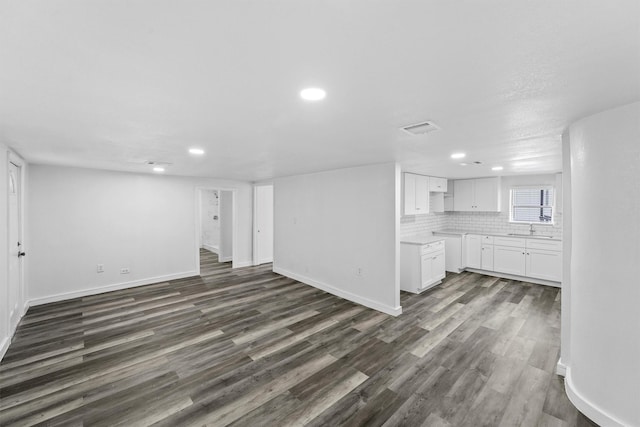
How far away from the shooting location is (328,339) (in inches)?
129

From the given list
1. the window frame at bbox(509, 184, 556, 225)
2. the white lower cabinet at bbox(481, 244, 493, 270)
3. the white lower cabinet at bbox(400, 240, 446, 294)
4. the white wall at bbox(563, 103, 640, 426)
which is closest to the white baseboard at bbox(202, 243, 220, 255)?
the white lower cabinet at bbox(400, 240, 446, 294)

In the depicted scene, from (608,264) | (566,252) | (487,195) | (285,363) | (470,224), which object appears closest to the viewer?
(608,264)

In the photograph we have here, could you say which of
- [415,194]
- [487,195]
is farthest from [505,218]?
[415,194]

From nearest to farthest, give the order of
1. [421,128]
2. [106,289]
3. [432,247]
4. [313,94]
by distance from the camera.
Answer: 1. [313,94]
2. [421,128]
3. [106,289]
4. [432,247]

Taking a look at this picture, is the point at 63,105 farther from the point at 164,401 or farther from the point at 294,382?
the point at 294,382

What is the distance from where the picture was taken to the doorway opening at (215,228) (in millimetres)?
6915

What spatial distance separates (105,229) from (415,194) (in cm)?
591

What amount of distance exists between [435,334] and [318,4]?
362cm

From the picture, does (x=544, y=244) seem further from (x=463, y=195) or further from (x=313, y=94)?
(x=313, y=94)

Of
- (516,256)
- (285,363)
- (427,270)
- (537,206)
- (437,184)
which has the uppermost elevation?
(437,184)

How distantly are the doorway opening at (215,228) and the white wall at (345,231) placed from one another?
1.90 meters

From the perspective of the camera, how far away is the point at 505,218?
6.29 metres

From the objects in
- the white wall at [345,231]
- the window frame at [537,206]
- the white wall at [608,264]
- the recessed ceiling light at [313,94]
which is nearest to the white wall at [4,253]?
the recessed ceiling light at [313,94]

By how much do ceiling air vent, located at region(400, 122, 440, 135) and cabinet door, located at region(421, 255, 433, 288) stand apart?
10.5 feet
